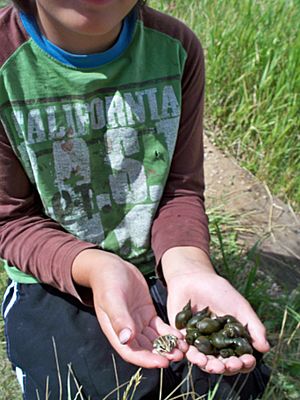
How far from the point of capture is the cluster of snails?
4.96ft

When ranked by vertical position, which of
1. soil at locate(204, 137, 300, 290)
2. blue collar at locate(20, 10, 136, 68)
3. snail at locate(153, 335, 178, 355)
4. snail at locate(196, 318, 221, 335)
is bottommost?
soil at locate(204, 137, 300, 290)

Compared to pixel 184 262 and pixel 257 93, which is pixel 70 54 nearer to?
pixel 184 262

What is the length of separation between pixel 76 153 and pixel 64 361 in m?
0.51

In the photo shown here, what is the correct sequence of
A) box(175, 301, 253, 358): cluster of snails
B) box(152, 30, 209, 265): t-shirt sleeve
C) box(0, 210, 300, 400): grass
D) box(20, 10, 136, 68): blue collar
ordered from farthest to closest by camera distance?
box(0, 210, 300, 400): grass, box(152, 30, 209, 265): t-shirt sleeve, box(20, 10, 136, 68): blue collar, box(175, 301, 253, 358): cluster of snails

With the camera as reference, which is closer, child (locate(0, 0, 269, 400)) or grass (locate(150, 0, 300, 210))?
child (locate(0, 0, 269, 400))

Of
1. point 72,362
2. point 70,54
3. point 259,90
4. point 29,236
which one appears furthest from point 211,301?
point 259,90

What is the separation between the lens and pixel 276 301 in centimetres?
227

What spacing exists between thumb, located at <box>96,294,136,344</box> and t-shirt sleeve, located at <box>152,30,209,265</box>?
32 cm

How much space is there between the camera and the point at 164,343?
4.84ft

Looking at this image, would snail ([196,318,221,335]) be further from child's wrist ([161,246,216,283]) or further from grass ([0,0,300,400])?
grass ([0,0,300,400])

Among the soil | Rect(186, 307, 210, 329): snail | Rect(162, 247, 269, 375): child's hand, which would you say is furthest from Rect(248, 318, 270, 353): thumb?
the soil

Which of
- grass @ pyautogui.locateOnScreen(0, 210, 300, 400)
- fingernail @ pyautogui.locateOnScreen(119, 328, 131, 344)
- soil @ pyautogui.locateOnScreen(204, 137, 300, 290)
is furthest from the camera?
soil @ pyautogui.locateOnScreen(204, 137, 300, 290)

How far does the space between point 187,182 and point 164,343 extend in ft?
1.84

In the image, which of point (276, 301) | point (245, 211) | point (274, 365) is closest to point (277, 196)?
point (245, 211)
